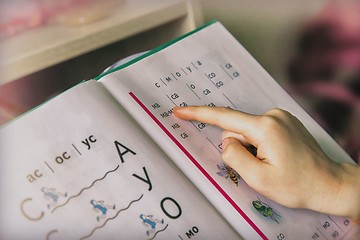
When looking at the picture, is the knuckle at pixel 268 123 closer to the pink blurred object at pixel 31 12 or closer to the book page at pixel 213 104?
the book page at pixel 213 104

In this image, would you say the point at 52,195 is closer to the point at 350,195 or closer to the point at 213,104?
the point at 213,104

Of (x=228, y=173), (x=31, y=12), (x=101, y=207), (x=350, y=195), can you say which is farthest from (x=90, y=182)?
(x=31, y=12)

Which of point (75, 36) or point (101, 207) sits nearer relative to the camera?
point (101, 207)

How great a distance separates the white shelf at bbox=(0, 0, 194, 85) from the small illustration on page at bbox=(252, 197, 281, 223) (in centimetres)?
36

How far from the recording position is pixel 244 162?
49 centimetres

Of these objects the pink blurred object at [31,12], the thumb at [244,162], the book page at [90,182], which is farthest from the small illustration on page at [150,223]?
the pink blurred object at [31,12]

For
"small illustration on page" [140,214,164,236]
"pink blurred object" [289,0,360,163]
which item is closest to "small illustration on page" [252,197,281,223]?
"small illustration on page" [140,214,164,236]

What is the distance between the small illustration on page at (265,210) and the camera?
0.49 m

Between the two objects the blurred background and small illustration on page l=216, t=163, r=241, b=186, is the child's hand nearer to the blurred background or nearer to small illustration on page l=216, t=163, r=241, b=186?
small illustration on page l=216, t=163, r=241, b=186

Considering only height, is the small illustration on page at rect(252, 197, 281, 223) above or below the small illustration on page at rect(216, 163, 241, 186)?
below

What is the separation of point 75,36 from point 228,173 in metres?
0.34

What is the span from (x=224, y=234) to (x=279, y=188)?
0.26 ft

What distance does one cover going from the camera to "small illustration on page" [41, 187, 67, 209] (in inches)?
16.3

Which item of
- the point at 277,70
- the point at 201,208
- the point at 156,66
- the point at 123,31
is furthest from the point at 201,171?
the point at 277,70
